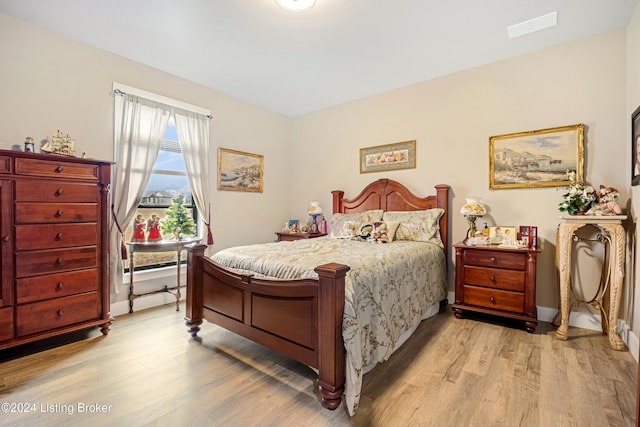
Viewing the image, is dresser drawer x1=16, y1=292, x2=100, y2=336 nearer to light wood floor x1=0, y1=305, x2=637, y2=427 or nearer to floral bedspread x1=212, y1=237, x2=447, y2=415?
light wood floor x1=0, y1=305, x2=637, y2=427

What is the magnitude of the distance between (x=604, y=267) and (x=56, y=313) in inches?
196

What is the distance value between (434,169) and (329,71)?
182 centimetres

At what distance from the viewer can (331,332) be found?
5.56 ft

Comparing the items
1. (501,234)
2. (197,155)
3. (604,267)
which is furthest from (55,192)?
(604,267)

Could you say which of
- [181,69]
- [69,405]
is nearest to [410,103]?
[181,69]

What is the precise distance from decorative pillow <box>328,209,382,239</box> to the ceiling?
1.78 metres

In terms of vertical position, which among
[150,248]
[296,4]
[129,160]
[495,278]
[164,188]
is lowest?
[495,278]

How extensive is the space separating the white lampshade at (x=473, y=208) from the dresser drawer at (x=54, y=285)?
12.5ft

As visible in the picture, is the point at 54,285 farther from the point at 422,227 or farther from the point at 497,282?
the point at 497,282

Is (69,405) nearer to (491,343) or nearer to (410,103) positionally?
(491,343)

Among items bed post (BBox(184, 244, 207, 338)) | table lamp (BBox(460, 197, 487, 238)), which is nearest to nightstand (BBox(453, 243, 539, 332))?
table lamp (BBox(460, 197, 487, 238))

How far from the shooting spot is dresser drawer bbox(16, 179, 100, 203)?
231 cm

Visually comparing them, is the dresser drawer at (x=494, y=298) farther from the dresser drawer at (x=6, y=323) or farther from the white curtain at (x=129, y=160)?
the dresser drawer at (x=6, y=323)

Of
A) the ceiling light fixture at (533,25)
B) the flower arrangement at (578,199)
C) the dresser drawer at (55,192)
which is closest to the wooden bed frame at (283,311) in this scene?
the dresser drawer at (55,192)
